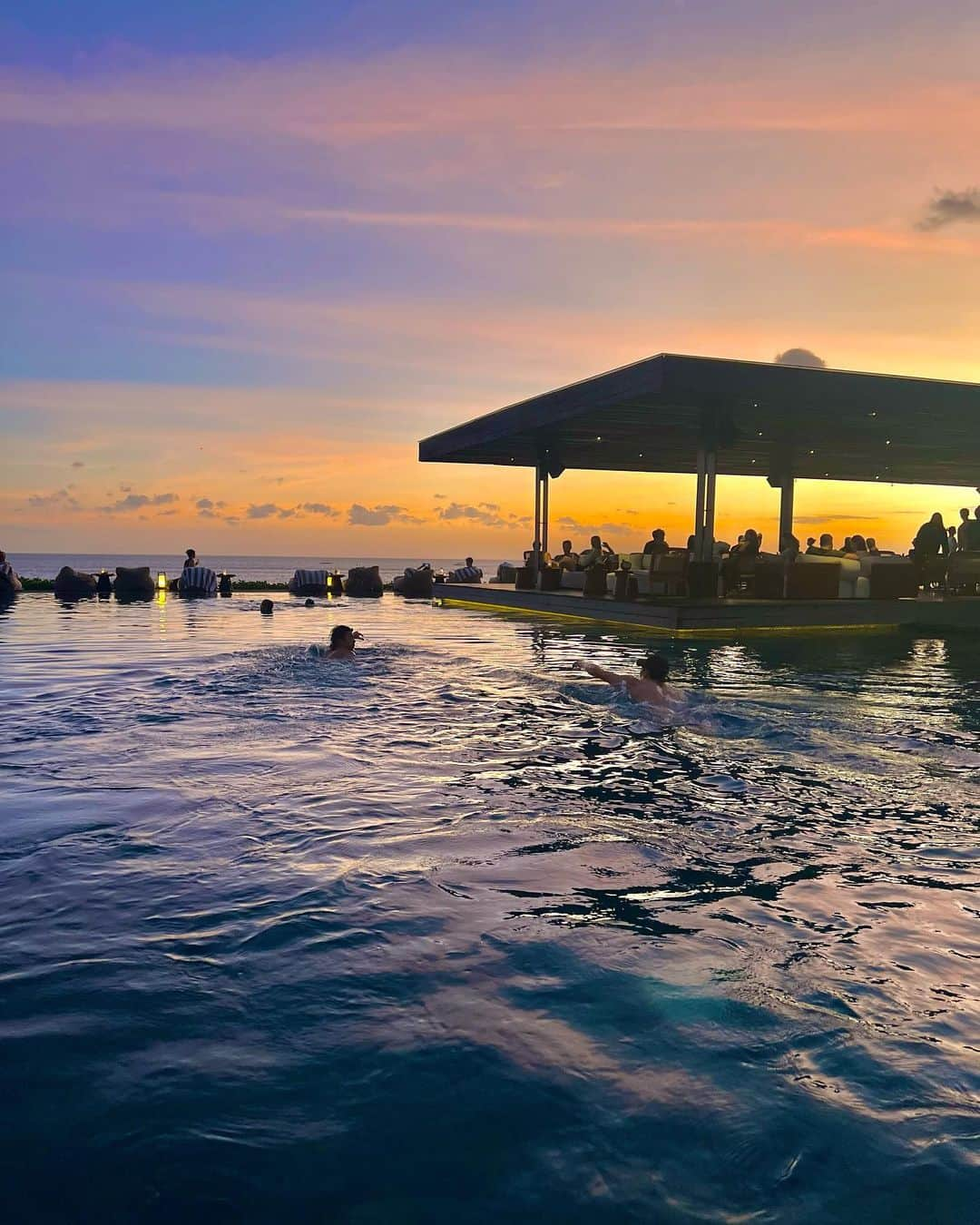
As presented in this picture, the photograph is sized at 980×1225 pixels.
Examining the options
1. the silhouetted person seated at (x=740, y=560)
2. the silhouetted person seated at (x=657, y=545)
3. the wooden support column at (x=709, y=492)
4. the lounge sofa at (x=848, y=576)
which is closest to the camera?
the wooden support column at (x=709, y=492)

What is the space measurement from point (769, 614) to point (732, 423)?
13.4 ft

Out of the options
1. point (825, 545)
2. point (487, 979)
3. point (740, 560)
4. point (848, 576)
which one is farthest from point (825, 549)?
point (487, 979)

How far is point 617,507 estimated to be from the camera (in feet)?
121

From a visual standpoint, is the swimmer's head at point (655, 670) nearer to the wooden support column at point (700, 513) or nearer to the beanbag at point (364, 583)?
the wooden support column at point (700, 513)

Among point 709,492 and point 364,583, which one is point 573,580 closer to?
point 709,492

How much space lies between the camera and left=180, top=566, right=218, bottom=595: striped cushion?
29094 millimetres

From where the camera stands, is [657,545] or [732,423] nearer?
[732,423]

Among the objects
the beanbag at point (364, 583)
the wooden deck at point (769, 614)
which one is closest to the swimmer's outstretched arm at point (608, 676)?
the wooden deck at point (769, 614)

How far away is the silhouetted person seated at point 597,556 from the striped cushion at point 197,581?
13.0m

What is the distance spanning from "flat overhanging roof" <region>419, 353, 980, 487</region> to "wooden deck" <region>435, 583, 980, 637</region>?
138 inches

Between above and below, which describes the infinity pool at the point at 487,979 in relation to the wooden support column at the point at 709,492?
below

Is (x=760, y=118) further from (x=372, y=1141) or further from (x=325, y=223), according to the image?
(x=372, y=1141)

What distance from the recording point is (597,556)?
22.7 meters

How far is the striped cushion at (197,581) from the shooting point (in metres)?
29.1
